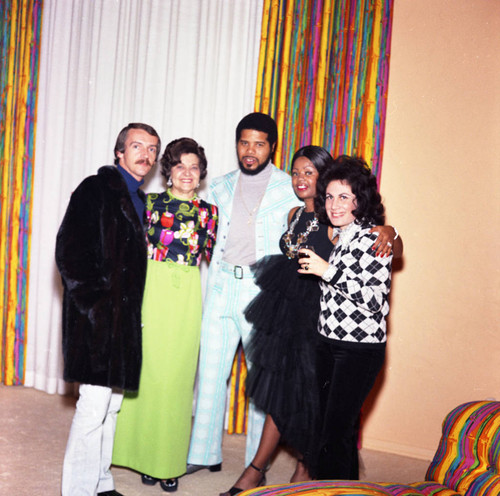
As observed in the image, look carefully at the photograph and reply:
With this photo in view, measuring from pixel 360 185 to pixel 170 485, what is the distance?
1.78m

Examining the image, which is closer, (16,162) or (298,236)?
(298,236)

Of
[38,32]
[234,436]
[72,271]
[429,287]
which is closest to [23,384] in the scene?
[234,436]

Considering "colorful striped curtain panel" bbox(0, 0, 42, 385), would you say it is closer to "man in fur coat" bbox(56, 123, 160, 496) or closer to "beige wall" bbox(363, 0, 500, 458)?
"man in fur coat" bbox(56, 123, 160, 496)

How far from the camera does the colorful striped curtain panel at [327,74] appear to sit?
367cm

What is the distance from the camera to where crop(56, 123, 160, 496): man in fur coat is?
104 inches

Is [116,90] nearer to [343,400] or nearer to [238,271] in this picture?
[238,271]

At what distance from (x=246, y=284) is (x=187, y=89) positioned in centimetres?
160

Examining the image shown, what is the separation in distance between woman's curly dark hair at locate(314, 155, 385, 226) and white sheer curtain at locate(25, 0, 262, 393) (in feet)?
4.62

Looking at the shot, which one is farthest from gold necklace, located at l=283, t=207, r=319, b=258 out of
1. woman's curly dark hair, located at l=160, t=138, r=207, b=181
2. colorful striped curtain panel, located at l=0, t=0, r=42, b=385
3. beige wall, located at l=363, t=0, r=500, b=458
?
colorful striped curtain panel, located at l=0, t=0, r=42, b=385

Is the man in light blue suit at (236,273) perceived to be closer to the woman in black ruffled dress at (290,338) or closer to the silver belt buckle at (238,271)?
the silver belt buckle at (238,271)

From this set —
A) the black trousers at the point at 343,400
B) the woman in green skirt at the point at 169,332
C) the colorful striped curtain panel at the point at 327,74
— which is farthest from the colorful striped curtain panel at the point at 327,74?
the black trousers at the point at 343,400

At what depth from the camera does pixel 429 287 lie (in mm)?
3742

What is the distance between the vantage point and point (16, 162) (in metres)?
4.41

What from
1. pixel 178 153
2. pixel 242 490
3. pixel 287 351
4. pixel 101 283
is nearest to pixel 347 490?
pixel 287 351
